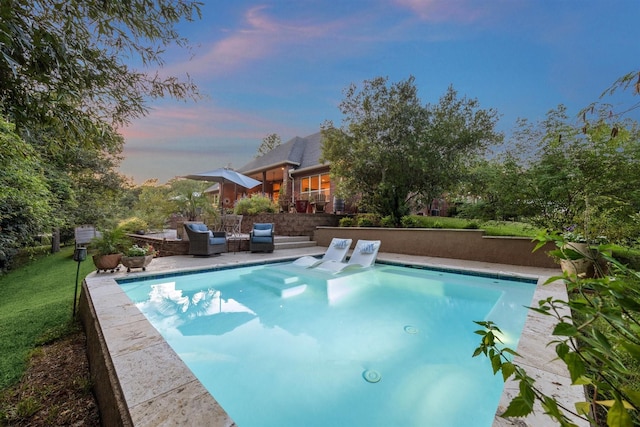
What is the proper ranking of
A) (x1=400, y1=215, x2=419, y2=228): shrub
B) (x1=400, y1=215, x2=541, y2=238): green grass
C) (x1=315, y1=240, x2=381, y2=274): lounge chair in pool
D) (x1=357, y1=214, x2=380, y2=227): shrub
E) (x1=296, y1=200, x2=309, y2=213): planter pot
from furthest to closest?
(x1=296, y1=200, x2=309, y2=213): planter pot < (x1=357, y1=214, x2=380, y2=227): shrub < (x1=400, y1=215, x2=419, y2=228): shrub < (x1=400, y1=215, x2=541, y2=238): green grass < (x1=315, y1=240, x2=381, y2=274): lounge chair in pool

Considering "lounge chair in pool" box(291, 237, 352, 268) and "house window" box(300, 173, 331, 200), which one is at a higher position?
"house window" box(300, 173, 331, 200)

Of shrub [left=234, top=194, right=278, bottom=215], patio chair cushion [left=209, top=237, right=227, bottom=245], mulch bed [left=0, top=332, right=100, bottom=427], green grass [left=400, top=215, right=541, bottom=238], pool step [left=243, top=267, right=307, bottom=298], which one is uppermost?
shrub [left=234, top=194, right=278, bottom=215]

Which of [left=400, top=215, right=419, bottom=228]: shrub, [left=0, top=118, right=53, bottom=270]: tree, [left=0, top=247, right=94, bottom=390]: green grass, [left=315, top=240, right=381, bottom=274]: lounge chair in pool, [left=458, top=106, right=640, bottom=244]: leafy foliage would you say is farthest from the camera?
[left=400, top=215, right=419, bottom=228]: shrub

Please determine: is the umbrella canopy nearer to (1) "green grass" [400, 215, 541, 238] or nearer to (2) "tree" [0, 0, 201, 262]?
(2) "tree" [0, 0, 201, 262]

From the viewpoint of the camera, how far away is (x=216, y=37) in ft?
22.2

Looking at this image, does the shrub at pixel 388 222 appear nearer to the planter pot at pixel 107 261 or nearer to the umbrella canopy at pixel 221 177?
the umbrella canopy at pixel 221 177

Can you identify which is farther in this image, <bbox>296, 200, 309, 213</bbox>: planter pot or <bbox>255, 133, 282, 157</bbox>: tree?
<bbox>255, 133, 282, 157</bbox>: tree

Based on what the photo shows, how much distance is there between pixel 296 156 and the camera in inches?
682

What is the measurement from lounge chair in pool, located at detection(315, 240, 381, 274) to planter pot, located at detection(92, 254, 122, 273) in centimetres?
435

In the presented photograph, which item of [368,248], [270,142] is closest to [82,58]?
[368,248]

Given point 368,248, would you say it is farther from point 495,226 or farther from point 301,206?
point 301,206

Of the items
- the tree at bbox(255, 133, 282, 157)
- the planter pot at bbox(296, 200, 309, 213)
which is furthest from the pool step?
the tree at bbox(255, 133, 282, 157)

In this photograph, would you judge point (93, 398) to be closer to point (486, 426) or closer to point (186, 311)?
point (186, 311)

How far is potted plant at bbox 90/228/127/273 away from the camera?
215 inches
